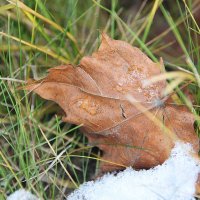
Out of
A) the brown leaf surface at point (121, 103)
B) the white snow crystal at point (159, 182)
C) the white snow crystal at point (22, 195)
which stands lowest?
the white snow crystal at point (22, 195)

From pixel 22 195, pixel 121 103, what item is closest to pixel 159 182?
pixel 121 103

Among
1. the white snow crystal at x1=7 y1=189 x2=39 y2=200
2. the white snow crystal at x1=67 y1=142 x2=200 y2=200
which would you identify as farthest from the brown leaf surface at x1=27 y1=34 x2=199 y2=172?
the white snow crystal at x1=7 y1=189 x2=39 y2=200

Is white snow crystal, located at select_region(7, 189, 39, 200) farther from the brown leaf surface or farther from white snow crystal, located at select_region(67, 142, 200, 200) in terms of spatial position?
the brown leaf surface

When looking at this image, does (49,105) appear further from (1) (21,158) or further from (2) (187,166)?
(2) (187,166)

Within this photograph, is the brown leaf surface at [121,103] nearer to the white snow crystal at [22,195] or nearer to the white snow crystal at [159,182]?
the white snow crystal at [159,182]

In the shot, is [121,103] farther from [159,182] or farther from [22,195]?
[22,195]

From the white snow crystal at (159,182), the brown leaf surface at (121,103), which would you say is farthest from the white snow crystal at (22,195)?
the brown leaf surface at (121,103)
